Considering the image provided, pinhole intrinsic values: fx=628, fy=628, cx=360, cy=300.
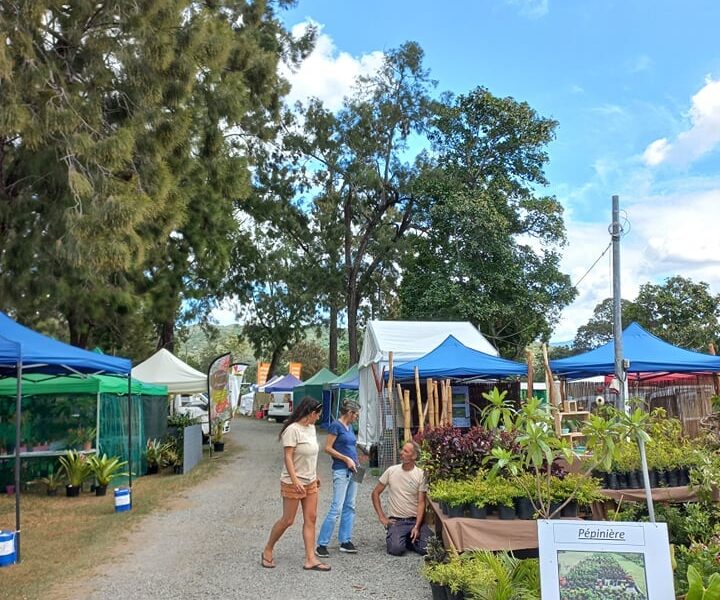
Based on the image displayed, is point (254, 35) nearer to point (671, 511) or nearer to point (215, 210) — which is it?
point (215, 210)

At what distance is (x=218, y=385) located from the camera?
1705cm

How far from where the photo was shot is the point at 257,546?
6809mm

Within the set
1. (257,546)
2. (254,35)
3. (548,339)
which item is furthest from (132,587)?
(548,339)

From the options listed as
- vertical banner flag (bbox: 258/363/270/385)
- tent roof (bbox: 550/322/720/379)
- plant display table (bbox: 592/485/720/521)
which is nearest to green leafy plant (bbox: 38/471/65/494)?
tent roof (bbox: 550/322/720/379)

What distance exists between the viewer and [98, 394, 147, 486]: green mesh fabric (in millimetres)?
10984

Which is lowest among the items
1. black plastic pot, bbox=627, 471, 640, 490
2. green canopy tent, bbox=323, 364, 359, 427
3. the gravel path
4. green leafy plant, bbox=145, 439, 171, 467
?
the gravel path

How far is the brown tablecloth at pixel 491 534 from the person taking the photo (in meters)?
5.19

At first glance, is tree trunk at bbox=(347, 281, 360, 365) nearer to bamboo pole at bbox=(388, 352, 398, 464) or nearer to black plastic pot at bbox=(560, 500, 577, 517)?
bamboo pole at bbox=(388, 352, 398, 464)

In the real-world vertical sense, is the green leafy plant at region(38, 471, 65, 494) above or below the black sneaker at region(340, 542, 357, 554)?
above

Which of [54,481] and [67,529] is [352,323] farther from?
[67,529]

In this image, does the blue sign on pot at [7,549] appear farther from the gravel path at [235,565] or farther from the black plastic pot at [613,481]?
the black plastic pot at [613,481]

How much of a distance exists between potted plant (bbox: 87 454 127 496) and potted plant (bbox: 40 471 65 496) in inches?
20.5

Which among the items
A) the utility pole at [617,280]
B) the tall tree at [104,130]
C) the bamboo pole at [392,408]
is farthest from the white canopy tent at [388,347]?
the utility pole at [617,280]

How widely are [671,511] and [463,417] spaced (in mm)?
7205
